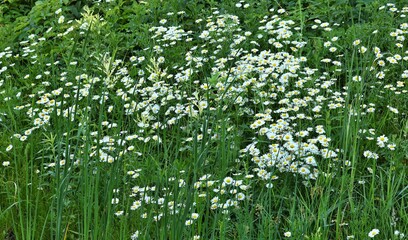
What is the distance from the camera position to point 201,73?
15.5ft

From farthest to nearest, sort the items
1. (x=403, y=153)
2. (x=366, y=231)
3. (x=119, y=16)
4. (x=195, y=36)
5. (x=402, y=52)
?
(x=119, y=16)
(x=195, y=36)
(x=402, y=52)
(x=403, y=153)
(x=366, y=231)

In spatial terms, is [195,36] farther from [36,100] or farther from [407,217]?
[407,217]

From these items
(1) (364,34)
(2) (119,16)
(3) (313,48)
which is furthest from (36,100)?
(1) (364,34)

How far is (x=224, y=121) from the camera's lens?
263 centimetres

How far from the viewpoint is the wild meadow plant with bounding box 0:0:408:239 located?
2967 millimetres

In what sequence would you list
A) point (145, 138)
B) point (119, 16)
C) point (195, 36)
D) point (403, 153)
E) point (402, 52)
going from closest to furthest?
point (403, 153), point (145, 138), point (402, 52), point (195, 36), point (119, 16)

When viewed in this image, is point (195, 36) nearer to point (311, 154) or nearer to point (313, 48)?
point (313, 48)

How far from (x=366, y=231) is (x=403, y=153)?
0.69 metres

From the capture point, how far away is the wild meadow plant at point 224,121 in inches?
117

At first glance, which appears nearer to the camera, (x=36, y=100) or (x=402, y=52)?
(x=402, y=52)

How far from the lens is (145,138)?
390 cm

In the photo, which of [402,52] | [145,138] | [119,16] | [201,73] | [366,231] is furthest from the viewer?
[119,16]

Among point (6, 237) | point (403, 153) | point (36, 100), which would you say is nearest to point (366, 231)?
point (403, 153)

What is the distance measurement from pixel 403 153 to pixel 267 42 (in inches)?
65.3
